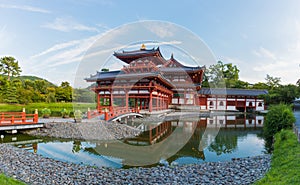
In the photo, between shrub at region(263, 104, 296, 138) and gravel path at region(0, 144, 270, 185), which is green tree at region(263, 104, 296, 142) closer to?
shrub at region(263, 104, 296, 138)

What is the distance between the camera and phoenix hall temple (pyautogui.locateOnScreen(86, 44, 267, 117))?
1802 cm

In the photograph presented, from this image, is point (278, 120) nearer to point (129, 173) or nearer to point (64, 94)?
point (129, 173)

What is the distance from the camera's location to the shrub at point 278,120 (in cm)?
996

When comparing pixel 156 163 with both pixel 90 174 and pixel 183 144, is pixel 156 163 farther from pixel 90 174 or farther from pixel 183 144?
pixel 183 144

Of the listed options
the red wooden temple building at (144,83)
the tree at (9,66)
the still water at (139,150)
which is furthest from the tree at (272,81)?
the tree at (9,66)

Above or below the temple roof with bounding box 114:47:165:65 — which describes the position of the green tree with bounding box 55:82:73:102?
below

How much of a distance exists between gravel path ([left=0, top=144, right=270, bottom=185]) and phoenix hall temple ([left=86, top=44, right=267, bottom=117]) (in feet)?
27.5

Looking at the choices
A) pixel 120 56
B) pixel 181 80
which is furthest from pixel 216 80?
pixel 120 56

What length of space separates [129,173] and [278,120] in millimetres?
9120

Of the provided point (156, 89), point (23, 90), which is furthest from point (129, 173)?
point (23, 90)

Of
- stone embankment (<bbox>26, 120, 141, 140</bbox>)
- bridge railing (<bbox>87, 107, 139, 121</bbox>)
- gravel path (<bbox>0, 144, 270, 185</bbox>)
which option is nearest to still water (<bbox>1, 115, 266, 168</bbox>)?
stone embankment (<bbox>26, 120, 141, 140</bbox>)

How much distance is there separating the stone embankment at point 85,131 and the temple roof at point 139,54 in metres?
12.4

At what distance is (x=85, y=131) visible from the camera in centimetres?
1059

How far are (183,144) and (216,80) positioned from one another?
36.6m
